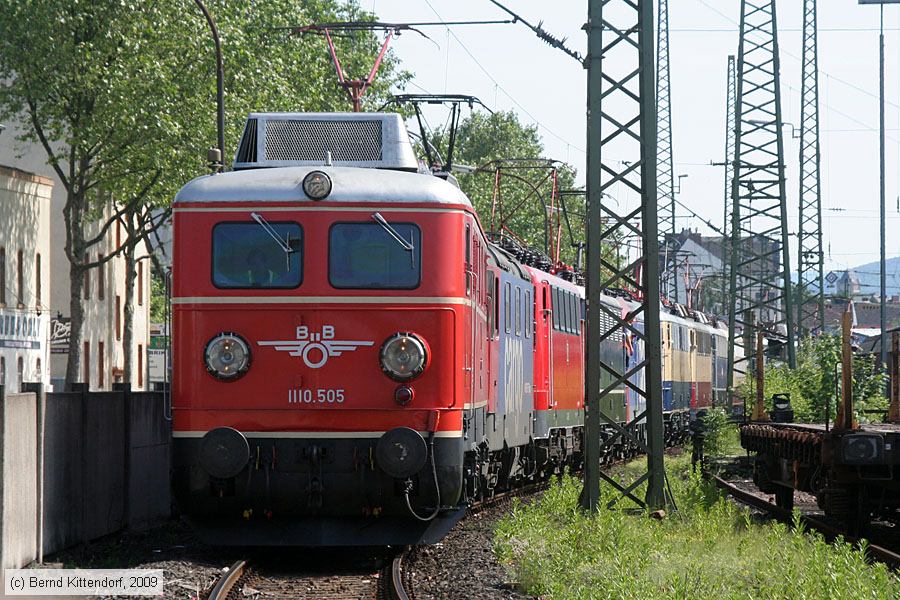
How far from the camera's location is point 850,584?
1047cm

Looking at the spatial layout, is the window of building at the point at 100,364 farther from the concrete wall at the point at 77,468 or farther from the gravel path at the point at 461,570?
the gravel path at the point at 461,570

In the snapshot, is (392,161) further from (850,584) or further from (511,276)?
(850,584)

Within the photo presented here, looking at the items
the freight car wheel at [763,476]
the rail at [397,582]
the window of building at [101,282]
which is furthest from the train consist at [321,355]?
the window of building at [101,282]

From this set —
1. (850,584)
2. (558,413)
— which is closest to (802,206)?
(558,413)

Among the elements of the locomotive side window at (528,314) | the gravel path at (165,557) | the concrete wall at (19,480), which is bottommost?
the gravel path at (165,557)

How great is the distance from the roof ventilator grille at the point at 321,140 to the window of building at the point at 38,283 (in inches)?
1305

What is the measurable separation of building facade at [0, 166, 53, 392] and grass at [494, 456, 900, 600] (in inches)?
1141

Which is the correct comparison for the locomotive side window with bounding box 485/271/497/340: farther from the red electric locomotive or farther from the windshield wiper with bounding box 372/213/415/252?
the windshield wiper with bounding box 372/213/415/252

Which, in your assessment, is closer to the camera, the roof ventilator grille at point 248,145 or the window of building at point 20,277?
the roof ventilator grille at point 248,145

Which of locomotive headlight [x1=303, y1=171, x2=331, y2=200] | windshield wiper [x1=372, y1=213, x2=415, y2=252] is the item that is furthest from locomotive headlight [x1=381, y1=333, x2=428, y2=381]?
locomotive headlight [x1=303, y1=171, x2=331, y2=200]

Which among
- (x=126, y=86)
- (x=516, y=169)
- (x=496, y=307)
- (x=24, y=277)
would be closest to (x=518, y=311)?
(x=496, y=307)

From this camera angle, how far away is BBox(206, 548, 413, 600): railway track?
1229cm

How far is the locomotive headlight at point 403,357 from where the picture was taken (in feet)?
44.5

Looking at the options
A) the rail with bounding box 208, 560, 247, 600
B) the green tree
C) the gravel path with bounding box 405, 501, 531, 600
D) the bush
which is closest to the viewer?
the rail with bounding box 208, 560, 247, 600
